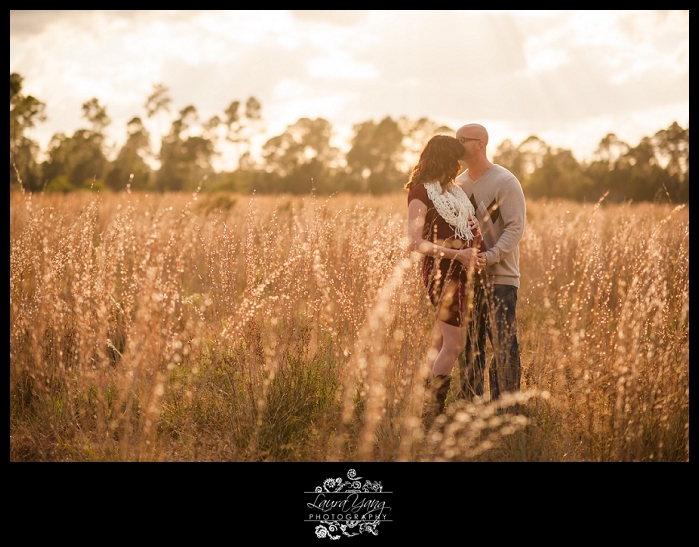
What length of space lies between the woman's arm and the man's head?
1.52 feet

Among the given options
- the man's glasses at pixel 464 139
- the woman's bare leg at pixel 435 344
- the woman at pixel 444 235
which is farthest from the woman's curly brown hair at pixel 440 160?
the woman's bare leg at pixel 435 344

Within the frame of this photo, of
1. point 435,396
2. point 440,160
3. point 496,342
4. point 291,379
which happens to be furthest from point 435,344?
point 440,160

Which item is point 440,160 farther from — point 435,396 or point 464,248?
point 435,396

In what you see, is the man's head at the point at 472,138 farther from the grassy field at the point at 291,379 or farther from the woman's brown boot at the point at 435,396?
the woman's brown boot at the point at 435,396

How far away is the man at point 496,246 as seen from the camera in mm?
2703

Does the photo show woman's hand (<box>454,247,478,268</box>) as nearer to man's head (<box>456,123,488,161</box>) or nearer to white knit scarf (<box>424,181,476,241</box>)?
white knit scarf (<box>424,181,476,241</box>)

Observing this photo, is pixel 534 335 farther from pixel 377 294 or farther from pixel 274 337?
pixel 274 337

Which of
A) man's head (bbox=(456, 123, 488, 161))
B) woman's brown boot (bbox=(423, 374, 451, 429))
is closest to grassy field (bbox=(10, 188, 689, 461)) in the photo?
woman's brown boot (bbox=(423, 374, 451, 429))

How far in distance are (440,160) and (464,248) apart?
0.50 metres

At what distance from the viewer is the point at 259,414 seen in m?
2.61

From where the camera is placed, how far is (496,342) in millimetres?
2541

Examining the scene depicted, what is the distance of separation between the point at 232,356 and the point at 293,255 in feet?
2.29
